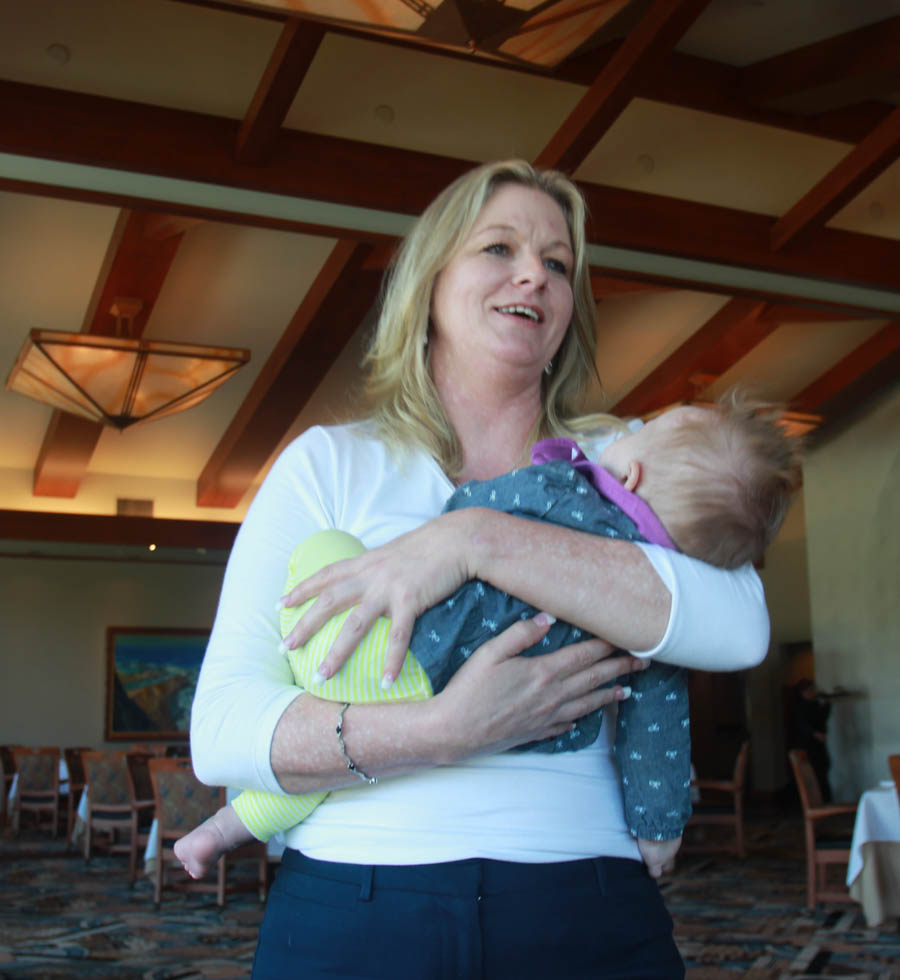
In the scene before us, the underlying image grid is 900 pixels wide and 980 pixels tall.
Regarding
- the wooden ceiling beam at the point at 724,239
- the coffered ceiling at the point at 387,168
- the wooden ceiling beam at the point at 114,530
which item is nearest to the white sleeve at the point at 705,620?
the coffered ceiling at the point at 387,168

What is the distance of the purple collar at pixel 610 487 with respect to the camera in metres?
1.27

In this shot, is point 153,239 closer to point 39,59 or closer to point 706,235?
point 39,59

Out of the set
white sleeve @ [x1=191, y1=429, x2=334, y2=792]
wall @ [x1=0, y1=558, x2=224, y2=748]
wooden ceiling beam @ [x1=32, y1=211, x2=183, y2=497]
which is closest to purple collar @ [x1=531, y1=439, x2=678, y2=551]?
white sleeve @ [x1=191, y1=429, x2=334, y2=792]

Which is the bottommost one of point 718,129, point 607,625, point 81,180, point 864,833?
point 864,833

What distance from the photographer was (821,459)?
39.4 ft

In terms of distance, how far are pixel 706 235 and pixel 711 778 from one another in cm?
925

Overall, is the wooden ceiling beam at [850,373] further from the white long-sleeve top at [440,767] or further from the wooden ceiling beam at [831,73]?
the white long-sleeve top at [440,767]

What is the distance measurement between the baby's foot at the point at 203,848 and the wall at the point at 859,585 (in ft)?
34.7

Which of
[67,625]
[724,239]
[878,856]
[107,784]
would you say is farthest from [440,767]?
[67,625]

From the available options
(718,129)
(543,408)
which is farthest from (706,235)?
(543,408)

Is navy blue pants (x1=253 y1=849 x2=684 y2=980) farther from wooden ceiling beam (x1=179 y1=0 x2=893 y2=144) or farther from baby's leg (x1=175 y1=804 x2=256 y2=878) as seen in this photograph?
wooden ceiling beam (x1=179 y1=0 x2=893 y2=144)

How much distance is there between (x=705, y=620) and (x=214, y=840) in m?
0.62

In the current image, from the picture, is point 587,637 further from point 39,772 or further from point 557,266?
point 39,772

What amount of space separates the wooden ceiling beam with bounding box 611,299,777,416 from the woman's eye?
8926 mm
